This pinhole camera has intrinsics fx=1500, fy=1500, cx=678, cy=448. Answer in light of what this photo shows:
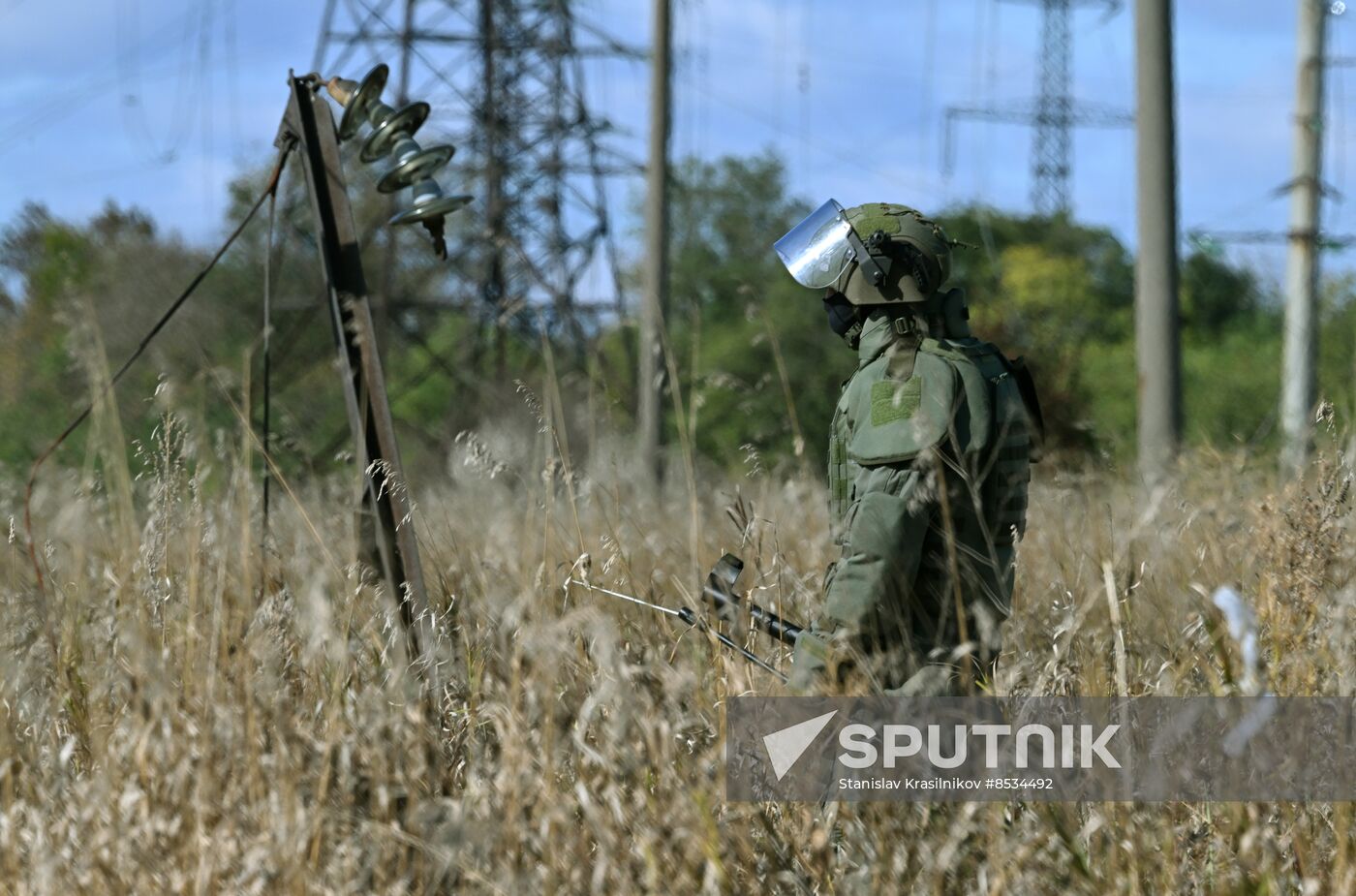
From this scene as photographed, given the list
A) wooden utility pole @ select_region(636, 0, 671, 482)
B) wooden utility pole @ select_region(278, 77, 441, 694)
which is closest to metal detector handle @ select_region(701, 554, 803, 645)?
wooden utility pole @ select_region(278, 77, 441, 694)

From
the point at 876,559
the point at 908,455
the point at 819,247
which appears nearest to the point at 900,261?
the point at 819,247

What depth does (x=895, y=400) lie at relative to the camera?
3.02m

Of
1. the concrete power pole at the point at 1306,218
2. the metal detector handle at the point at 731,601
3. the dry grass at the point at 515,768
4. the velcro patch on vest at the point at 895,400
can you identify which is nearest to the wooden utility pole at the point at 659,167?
the concrete power pole at the point at 1306,218

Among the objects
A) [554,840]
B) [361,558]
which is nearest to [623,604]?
[361,558]

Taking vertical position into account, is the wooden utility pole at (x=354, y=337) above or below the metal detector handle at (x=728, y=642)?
above

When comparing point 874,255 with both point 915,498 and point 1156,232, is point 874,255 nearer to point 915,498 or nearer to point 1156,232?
point 915,498

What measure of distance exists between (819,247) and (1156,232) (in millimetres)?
5236

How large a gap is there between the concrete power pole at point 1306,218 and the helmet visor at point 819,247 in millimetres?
7869

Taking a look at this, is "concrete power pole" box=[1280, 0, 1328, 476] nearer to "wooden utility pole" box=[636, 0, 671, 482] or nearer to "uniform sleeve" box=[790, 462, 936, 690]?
"wooden utility pole" box=[636, 0, 671, 482]

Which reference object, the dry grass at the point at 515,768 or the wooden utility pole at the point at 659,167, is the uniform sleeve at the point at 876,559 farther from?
the wooden utility pole at the point at 659,167

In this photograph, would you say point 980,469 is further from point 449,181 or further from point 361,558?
point 449,181

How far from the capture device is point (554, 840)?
239 cm

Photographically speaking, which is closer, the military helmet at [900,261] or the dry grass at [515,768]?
the dry grass at [515,768]

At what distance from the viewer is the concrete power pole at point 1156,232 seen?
7.78 m
